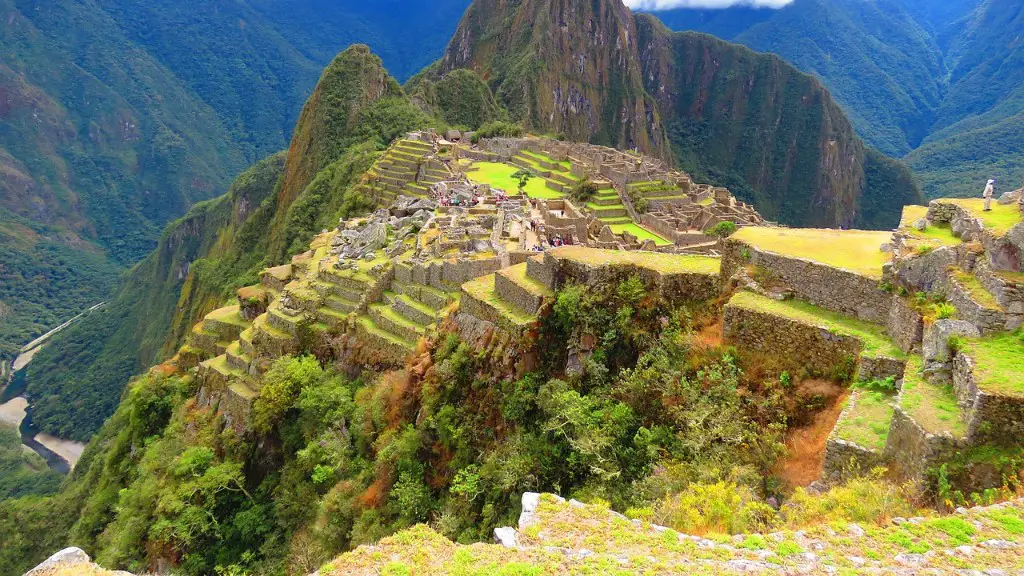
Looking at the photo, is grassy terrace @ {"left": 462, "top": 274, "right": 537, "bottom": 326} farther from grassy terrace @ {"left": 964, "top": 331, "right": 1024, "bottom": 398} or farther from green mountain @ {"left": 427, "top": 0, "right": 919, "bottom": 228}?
green mountain @ {"left": 427, "top": 0, "right": 919, "bottom": 228}

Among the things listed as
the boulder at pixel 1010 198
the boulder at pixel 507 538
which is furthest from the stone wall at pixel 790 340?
the boulder at pixel 507 538

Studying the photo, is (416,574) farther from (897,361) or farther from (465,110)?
(465,110)

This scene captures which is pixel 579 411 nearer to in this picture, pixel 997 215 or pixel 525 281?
pixel 525 281

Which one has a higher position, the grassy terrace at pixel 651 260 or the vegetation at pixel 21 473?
the grassy terrace at pixel 651 260

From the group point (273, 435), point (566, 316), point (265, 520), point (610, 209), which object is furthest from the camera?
point (610, 209)

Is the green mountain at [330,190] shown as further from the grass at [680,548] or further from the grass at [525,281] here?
the grass at [680,548]

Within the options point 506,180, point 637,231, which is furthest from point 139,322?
point 637,231

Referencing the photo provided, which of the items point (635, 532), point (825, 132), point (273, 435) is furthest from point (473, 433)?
point (825, 132)
